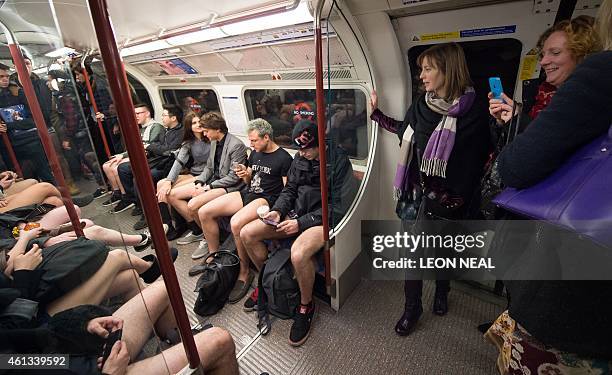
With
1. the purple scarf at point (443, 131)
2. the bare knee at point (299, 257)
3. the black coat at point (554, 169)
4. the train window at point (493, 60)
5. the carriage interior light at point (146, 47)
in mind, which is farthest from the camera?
the carriage interior light at point (146, 47)

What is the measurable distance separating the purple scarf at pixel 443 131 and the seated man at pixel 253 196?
145cm

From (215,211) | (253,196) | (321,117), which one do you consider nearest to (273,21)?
(321,117)

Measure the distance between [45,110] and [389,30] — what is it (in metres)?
2.04

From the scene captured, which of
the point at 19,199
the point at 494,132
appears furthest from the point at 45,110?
the point at 494,132

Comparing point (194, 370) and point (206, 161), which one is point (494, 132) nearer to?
point (194, 370)

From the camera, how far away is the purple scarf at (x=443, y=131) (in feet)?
5.44

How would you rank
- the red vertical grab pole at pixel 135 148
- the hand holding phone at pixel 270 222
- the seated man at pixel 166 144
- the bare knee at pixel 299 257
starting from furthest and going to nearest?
the seated man at pixel 166 144, the hand holding phone at pixel 270 222, the bare knee at pixel 299 257, the red vertical grab pole at pixel 135 148

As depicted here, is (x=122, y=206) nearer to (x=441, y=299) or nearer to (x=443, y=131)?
(x=443, y=131)

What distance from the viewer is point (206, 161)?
396 centimetres

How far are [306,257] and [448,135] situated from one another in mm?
1317

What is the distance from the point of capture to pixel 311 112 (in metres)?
3.42

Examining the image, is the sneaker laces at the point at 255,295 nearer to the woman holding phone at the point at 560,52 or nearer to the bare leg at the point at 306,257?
the bare leg at the point at 306,257

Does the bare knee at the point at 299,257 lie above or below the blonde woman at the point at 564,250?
below

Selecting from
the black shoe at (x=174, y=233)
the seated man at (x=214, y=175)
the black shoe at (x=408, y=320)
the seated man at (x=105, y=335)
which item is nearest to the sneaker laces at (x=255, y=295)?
the seated man at (x=214, y=175)
